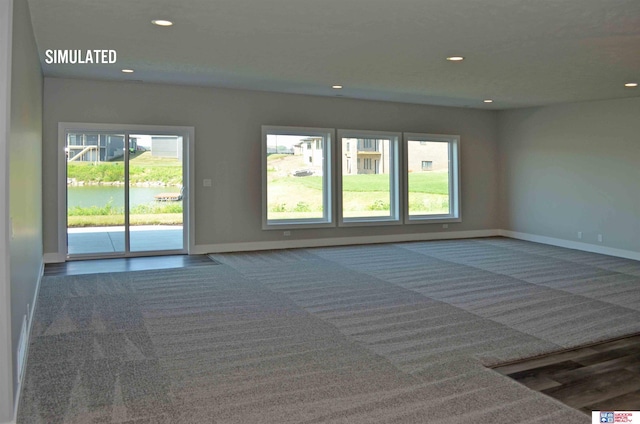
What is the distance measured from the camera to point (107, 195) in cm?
761

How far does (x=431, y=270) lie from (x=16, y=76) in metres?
5.08

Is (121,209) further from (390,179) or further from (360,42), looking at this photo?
(390,179)

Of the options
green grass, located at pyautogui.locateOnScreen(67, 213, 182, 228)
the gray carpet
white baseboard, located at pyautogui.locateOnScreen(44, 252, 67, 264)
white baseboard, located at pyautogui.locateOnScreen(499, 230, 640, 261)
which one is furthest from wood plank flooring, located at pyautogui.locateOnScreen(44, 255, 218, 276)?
white baseboard, located at pyautogui.locateOnScreen(499, 230, 640, 261)

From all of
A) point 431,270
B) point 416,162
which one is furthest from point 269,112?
point 431,270

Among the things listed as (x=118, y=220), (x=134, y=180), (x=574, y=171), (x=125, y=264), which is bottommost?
(x=125, y=264)

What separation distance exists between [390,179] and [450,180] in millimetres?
1371

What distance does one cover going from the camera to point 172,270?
658 centimetres

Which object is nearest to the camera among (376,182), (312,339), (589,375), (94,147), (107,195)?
(589,375)

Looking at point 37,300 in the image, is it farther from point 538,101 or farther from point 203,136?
point 538,101

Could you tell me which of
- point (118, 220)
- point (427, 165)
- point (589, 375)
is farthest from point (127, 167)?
point (589, 375)

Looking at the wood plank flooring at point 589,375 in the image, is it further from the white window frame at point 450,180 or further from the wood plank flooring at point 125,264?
the white window frame at point 450,180

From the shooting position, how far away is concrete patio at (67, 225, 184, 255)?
24.4 ft

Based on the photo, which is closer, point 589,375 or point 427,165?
point 589,375

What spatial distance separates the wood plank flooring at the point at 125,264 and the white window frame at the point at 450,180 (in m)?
4.09
